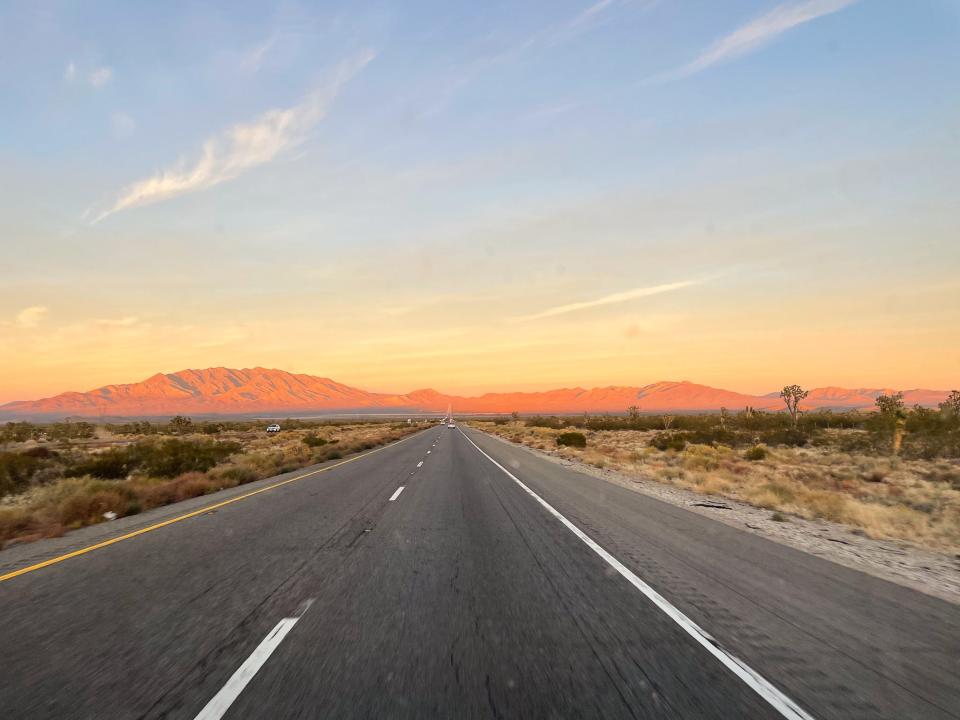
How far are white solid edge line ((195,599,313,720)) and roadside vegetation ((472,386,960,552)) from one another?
10.6 meters

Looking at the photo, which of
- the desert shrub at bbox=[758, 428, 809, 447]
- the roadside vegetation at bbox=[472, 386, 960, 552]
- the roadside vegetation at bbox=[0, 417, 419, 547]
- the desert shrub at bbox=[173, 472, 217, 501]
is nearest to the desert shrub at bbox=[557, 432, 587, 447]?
the roadside vegetation at bbox=[472, 386, 960, 552]

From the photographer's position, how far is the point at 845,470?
22578mm

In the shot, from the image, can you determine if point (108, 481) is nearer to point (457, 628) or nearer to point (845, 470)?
point (457, 628)

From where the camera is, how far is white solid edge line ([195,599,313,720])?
10.1 ft

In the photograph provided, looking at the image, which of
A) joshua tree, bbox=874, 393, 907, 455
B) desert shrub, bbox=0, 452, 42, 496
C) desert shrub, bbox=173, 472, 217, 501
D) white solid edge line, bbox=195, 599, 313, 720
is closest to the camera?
white solid edge line, bbox=195, 599, 313, 720

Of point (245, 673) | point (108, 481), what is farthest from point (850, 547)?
point (108, 481)

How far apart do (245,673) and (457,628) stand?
5.55 feet

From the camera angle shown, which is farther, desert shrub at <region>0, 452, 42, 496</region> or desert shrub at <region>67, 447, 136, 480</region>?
desert shrub at <region>67, 447, 136, 480</region>

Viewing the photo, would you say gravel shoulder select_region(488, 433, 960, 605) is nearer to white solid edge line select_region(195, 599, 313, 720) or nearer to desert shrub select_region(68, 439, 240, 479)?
white solid edge line select_region(195, 599, 313, 720)

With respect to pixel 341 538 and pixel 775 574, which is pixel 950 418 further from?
pixel 341 538

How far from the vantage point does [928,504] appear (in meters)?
14.6

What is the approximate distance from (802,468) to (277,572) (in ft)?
79.2

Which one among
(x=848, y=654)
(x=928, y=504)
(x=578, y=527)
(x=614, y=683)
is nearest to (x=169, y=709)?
(x=614, y=683)

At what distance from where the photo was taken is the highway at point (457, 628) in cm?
329
